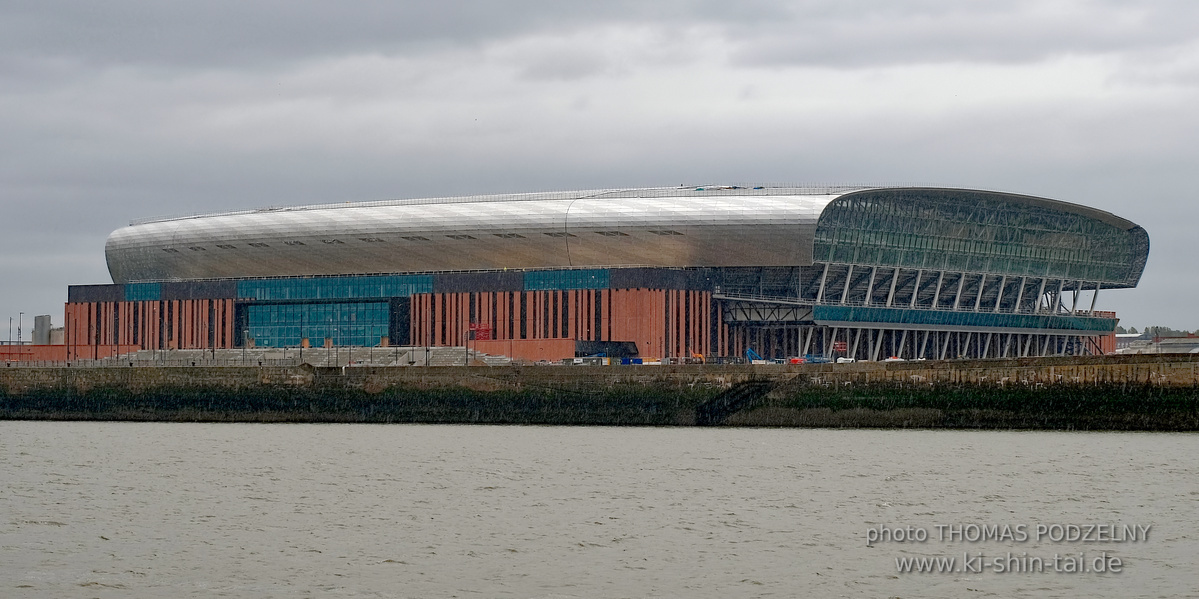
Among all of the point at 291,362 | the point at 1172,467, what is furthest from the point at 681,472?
the point at 291,362

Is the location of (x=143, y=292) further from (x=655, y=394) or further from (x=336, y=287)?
(x=655, y=394)

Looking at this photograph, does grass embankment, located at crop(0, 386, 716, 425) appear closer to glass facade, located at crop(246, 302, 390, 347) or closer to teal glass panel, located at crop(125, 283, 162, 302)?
glass facade, located at crop(246, 302, 390, 347)

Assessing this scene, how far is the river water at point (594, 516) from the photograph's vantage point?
115 ft

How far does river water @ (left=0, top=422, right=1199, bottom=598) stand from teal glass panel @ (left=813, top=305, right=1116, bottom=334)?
67499 mm

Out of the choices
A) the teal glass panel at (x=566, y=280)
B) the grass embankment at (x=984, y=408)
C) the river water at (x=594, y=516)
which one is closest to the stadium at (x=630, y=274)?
the teal glass panel at (x=566, y=280)

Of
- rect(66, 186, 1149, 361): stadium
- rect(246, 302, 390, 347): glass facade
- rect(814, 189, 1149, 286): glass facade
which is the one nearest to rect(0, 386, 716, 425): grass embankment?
rect(66, 186, 1149, 361): stadium

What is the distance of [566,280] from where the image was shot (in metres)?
135

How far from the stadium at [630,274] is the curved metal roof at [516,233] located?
0.57ft

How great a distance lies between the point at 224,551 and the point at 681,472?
21.2 m

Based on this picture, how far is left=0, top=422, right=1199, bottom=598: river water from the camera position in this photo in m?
34.9

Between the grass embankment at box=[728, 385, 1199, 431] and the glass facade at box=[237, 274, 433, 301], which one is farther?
the glass facade at box=[237, 274, 433, 301]

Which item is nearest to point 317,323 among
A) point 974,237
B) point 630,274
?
point 630,274

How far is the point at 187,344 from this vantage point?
490 feet

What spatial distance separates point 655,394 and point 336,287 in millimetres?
64421
